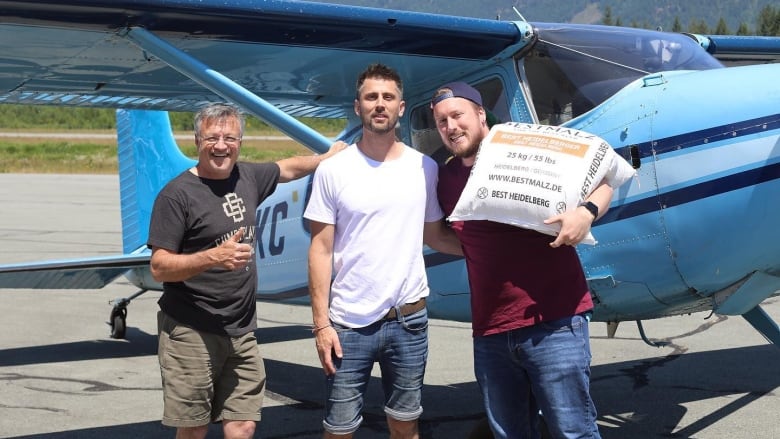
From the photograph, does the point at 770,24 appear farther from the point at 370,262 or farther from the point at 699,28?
the point at 370,262

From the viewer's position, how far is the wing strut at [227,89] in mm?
4883

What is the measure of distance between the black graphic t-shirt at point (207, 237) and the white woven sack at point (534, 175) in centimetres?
94

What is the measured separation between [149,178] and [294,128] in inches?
182

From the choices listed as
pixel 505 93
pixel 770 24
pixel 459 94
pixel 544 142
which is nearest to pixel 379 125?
pixel 459 94

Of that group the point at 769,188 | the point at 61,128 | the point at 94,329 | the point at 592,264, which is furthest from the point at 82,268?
the point at 61,128

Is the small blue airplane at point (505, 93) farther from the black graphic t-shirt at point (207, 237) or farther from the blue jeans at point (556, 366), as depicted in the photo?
the blue jeans at point (556, 366)

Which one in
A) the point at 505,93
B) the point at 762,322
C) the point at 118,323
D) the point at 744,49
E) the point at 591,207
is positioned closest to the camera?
the point at 591,207

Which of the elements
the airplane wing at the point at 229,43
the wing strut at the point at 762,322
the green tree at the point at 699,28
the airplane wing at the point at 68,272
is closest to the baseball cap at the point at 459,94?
the airplane wing at the point at 229,43

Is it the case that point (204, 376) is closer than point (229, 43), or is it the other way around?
point (204, 376)

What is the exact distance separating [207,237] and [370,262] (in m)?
0.64

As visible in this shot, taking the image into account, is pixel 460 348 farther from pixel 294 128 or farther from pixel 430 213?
pixel 430 213

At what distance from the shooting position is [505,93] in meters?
5.27

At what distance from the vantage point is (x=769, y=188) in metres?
4.19

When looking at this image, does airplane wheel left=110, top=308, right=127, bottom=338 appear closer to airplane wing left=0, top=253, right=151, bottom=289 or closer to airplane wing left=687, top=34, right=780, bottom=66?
airplane wing left=0, top=253, right=151, bottom=289
